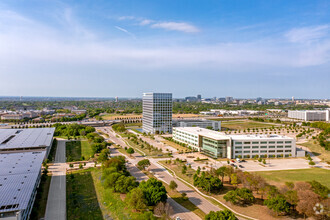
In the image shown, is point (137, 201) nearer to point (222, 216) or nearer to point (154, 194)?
point (154, 194)

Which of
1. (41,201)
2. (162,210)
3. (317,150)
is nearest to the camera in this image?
(162,210)

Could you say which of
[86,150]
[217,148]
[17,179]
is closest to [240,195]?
[217,148]

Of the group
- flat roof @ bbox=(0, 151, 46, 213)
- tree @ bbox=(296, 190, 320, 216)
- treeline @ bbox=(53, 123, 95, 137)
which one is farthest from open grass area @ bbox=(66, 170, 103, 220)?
treeline @ bbox=(53, 123, 95, 137)

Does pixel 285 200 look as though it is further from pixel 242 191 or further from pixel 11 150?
pixel 11 150

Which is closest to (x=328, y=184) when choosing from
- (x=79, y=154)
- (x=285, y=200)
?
(x=285, y=200)

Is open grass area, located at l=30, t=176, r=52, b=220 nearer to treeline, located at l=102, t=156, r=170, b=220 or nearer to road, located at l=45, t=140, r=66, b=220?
road, located at l=45, t=140, r=66, b=220

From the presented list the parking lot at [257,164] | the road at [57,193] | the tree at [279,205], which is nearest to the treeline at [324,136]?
the parking lot at [257,164]

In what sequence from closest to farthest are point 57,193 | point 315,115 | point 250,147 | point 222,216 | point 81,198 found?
point 222,216 < point 81,198 < point 57,193 < point 250,147 < point 315,115
